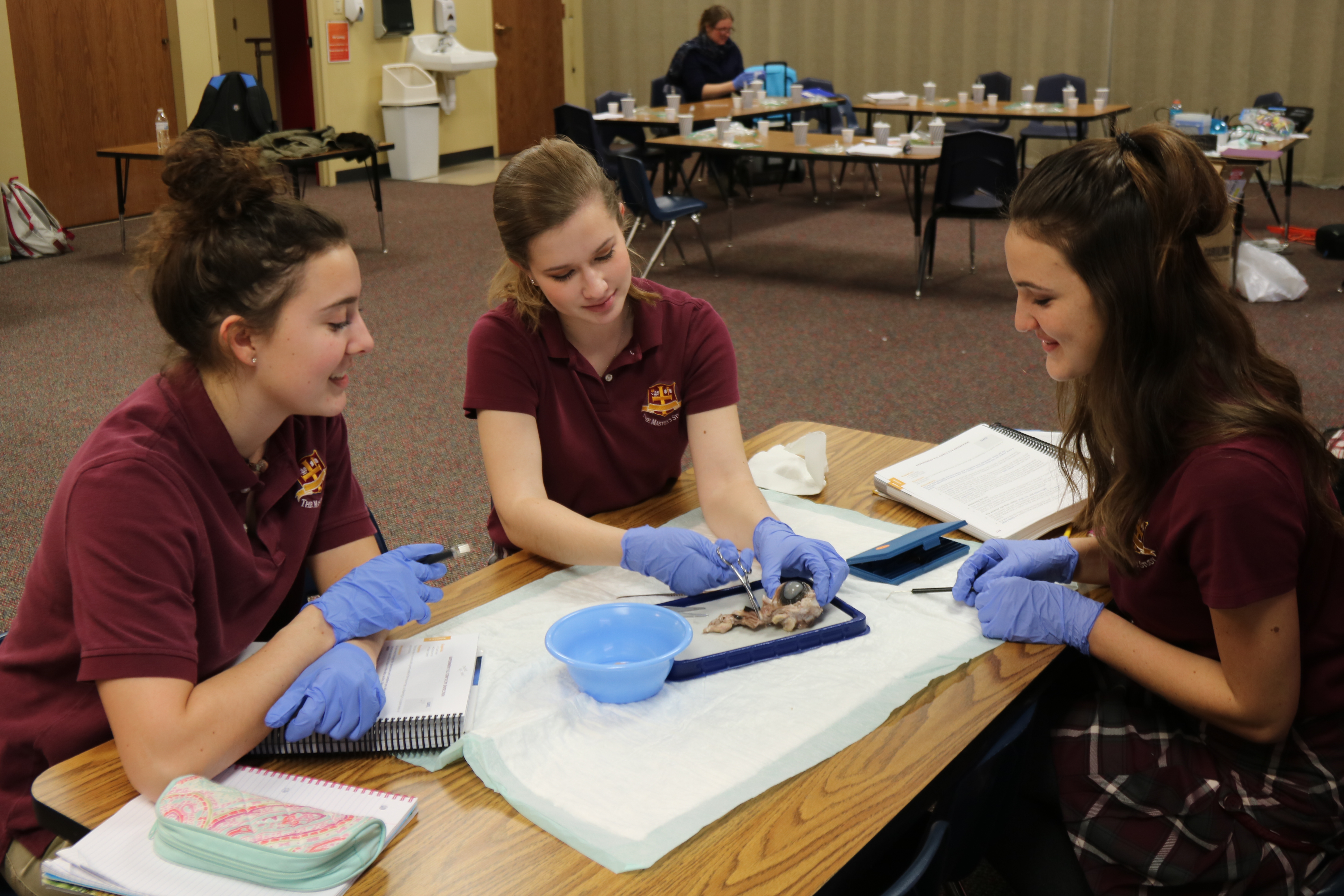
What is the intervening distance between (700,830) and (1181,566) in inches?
25.4

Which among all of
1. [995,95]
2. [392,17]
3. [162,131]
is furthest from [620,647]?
[392,17]

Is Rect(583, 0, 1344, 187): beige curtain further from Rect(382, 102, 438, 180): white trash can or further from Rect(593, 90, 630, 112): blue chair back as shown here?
Rect(593, 90, 630, 112): blue chair back

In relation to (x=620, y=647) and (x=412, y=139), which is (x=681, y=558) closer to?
(x=620, y=647)

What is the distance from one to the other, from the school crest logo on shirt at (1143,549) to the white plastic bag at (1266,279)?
447 cm

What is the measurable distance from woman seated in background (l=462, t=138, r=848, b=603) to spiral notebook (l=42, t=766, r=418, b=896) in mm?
521

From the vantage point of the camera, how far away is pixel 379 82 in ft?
28.5

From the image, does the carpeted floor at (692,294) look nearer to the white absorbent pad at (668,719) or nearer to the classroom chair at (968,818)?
the white absorbent pad at (668,719)

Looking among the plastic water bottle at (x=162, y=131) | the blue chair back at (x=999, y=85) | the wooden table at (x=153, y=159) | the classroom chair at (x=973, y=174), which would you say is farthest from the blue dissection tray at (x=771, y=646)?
the blue chair back at (x=999, y=85)

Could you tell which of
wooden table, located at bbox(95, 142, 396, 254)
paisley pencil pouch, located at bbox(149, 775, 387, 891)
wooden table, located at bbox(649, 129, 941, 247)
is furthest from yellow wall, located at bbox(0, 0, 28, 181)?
paisley pencil pouch, located at bbox(149, 775, 387, 891)

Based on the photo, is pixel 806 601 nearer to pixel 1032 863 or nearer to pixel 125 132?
pixel 1032 863

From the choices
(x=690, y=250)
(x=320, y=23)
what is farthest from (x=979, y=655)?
(x=320, y=23)

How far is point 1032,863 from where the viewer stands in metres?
1.33

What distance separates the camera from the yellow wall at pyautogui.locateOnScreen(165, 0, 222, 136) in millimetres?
7098

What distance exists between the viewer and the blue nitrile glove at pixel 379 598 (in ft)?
4.01
